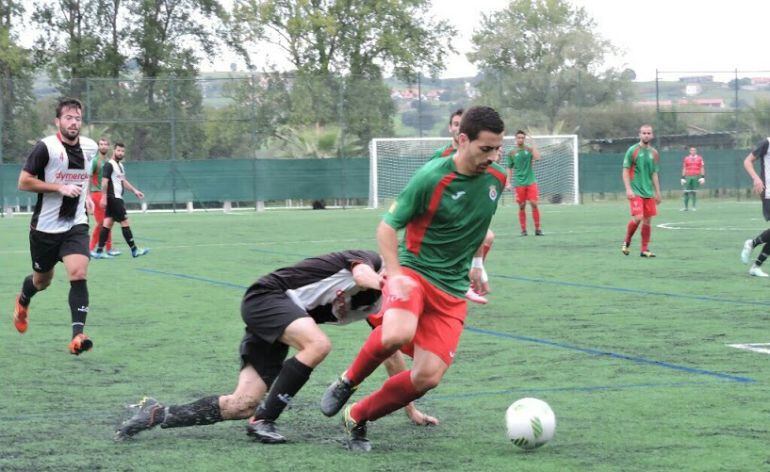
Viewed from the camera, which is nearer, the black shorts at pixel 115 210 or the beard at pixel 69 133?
the beard at pixel 69 133

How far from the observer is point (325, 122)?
140 ft

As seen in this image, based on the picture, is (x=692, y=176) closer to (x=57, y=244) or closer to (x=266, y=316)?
(x=57, y=244)

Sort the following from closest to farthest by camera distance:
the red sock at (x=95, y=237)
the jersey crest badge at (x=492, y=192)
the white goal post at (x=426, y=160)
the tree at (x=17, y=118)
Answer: the jersey crest badge at (x=492, y=192)
the red sock at (x=95, y=237)
the tree at (x=17, y=118)
the white goal post at (x=426, y=160)

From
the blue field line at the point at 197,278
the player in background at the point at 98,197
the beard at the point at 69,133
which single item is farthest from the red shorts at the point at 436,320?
the player in background at the point at 98,197

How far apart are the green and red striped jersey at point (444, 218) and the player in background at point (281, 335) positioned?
0.79 ft

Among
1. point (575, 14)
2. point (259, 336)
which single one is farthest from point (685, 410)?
point (575, 14)

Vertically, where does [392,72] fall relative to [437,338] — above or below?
above

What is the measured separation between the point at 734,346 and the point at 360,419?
4306mm

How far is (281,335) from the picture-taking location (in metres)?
6.09

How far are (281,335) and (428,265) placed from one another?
0.81 metres

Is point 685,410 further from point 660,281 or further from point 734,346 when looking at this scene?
point 660,281

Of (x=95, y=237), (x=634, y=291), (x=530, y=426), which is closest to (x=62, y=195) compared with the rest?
(x=530, y=426)

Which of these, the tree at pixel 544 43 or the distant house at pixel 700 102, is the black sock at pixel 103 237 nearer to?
the distant house at pixel 700 102

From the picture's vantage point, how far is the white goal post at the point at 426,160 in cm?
4181
